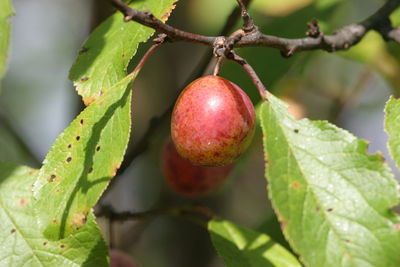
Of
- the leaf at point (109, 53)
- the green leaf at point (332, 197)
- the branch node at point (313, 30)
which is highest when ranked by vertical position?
the leaf at point (109, 53)

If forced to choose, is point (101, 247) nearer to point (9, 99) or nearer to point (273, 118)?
point (273, 118)

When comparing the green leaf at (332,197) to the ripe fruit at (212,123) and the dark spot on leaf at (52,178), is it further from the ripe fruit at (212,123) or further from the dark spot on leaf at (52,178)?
the dark spot on leaf at (52,178)

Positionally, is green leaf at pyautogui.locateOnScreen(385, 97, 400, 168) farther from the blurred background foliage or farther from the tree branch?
the blurred background foliage

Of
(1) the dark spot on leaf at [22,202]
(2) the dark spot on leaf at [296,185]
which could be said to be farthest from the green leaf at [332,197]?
(1) the dark spot on leaf at [22,202]

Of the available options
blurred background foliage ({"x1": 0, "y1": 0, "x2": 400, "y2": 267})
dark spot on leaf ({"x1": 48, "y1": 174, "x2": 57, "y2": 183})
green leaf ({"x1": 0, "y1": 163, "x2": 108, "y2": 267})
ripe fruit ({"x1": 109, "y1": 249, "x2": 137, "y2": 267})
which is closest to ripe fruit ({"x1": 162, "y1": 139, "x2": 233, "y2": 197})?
blurred background foliage ({"x1": 0, "y1": 0, "x2": 400, "y2": 267})

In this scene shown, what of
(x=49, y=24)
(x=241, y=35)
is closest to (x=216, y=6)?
(x=241, y=35)

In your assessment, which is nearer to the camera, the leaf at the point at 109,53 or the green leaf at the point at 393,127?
the green leaf at the point at 393,127

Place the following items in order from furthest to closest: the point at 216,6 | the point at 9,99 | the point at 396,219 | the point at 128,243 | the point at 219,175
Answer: the point at 9,99
the point at 216,6
the point at 128,243
the point at 219,175
the point at 396,219
